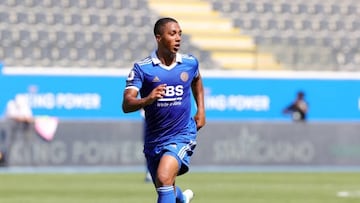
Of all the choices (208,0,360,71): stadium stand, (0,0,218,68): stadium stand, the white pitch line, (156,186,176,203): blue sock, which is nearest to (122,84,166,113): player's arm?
(156,186,176,203): blue sock

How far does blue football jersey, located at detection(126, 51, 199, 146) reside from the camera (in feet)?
29.5

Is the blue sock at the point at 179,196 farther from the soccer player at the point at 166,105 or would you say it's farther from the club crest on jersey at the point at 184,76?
the club crest on jersey at the point at 184,76

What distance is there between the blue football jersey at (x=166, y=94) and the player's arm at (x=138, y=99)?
0.36ft

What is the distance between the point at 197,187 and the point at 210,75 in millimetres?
11682

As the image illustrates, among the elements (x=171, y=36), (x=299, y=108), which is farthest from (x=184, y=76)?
(x=299, y=108)

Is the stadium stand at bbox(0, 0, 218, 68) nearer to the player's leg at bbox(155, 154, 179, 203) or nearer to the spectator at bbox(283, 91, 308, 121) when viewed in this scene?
the spectator at bbox(283, 91, 308, 121)

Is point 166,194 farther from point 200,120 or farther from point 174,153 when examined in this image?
point 200,120

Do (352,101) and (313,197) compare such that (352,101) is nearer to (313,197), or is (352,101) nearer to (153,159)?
(313,197)

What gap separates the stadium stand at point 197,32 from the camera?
28547 millimetres

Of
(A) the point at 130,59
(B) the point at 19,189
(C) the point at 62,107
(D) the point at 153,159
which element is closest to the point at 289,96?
(A) the point at 130,59

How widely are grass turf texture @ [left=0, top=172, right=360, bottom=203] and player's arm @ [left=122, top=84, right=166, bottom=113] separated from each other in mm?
5342

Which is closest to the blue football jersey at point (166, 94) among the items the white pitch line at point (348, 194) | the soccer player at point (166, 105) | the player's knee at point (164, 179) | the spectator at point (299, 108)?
the soccer player at point (166, 105)

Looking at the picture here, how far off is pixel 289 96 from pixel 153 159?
2095 cm

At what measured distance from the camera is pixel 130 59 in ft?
95.7
